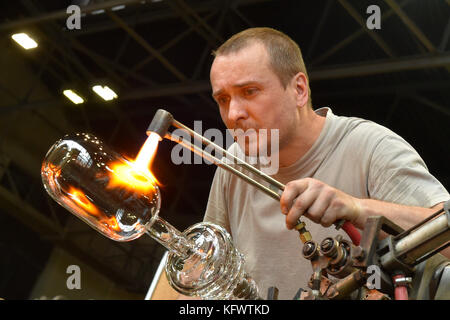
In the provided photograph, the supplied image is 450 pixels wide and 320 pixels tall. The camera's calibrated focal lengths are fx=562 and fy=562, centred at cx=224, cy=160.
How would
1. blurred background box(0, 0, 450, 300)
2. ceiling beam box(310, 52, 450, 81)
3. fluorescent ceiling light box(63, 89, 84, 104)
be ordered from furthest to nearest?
fluorescent ceiling light box(63, 89, 84, 104) → blurred background box(0, 0, 450, 300) → ceiling beam box(310, 52, 450, 81)

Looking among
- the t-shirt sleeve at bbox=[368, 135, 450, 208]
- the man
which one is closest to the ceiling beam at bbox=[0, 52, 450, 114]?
the man

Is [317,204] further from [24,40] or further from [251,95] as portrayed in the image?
[24,40]

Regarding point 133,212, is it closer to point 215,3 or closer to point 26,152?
point 215,3

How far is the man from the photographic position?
1449 millimetres

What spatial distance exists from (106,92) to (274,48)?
5017 mm

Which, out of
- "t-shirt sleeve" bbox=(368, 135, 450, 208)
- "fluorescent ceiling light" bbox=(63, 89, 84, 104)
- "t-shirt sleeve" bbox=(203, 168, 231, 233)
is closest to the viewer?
"t-shirt sleeve" bbox=(368, 135, 450, 208)

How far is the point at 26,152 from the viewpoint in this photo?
28.9 feet

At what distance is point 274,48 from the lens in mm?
1608

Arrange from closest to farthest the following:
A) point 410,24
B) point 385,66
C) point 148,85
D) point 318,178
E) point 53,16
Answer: point 318,178 < point 410,24 < point 385,66 < point 53,16 < point 148,85

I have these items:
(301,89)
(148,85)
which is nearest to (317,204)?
(301,89)

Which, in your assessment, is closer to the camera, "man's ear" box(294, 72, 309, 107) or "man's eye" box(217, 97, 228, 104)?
"man's eye" box(217, 97, 228, 104)

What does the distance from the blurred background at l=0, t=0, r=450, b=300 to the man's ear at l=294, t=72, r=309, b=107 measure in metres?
2.78

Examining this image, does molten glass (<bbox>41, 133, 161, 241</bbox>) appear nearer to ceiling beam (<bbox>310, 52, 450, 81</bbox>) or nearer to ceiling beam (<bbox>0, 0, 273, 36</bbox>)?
ceiling beam (<bbox>310, 52, 450, 81</bbox>)
